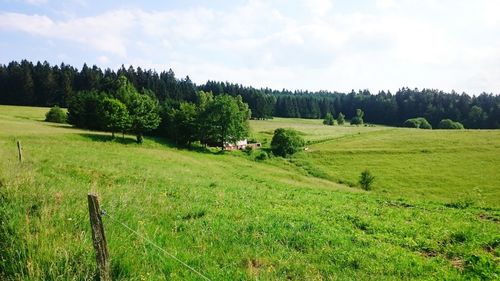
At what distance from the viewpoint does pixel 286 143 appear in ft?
255

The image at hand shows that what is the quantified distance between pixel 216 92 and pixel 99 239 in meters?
174

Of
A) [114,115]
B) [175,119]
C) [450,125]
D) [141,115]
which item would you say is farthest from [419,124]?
[114,115]

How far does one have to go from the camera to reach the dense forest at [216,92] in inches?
4801

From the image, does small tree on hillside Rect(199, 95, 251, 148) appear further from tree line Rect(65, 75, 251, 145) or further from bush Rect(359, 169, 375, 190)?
bush Rect(359, 169, 375, 190)

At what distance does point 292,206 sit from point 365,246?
6685 mm

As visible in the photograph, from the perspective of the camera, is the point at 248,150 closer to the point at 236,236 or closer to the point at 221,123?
the point at 221,123

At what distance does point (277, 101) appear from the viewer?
194375 millimetres

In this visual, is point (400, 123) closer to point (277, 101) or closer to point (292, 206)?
point (277, 101)

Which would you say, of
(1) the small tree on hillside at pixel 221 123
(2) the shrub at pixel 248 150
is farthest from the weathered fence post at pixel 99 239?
(1) the small tree on hillside at pixel 221 123

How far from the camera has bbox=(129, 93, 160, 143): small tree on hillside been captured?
69.6 meters

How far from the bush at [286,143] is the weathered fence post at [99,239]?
71.0 metres

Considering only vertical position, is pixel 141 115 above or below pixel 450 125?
above

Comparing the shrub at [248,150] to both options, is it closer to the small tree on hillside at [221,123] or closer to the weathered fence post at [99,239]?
the small tree on hillside at [221,123]

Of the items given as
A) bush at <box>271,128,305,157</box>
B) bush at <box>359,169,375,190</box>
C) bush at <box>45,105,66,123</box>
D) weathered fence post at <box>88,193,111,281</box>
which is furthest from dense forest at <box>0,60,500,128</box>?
weathered fence post at <box>88,193,111,281</box>
